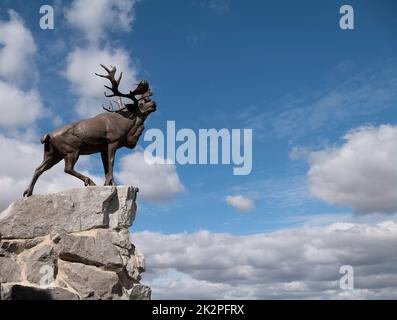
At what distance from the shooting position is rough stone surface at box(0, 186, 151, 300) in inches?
525

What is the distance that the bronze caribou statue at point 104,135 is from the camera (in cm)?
1486

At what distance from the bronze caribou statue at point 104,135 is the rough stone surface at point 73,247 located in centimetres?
81

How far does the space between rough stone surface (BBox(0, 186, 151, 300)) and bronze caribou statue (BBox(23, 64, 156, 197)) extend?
2.67ft

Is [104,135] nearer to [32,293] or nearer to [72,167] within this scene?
[72,167]

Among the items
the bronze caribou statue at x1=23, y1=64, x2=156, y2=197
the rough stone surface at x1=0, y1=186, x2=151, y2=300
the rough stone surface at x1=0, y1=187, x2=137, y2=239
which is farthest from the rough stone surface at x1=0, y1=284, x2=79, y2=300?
the bronze caribou statue at x1=23, y1=64, x2=156, y2=197

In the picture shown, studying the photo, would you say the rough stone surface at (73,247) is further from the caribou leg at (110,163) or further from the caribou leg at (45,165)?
the caribou leg at (45,165)

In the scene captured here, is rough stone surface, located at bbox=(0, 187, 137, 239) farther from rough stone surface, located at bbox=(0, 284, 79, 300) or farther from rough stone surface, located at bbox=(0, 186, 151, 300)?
rough stone surface, located at bbox=(0, 284, 79, 300)

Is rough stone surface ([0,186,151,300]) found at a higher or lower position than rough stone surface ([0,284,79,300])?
higher

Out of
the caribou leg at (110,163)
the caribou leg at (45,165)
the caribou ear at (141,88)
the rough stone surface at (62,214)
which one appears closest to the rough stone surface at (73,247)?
the rough stone surface at (62,214)

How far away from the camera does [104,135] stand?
49.6 feet

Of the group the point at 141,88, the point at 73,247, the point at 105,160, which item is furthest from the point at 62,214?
the point at 141,88

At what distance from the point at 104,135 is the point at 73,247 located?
3.31 meters
